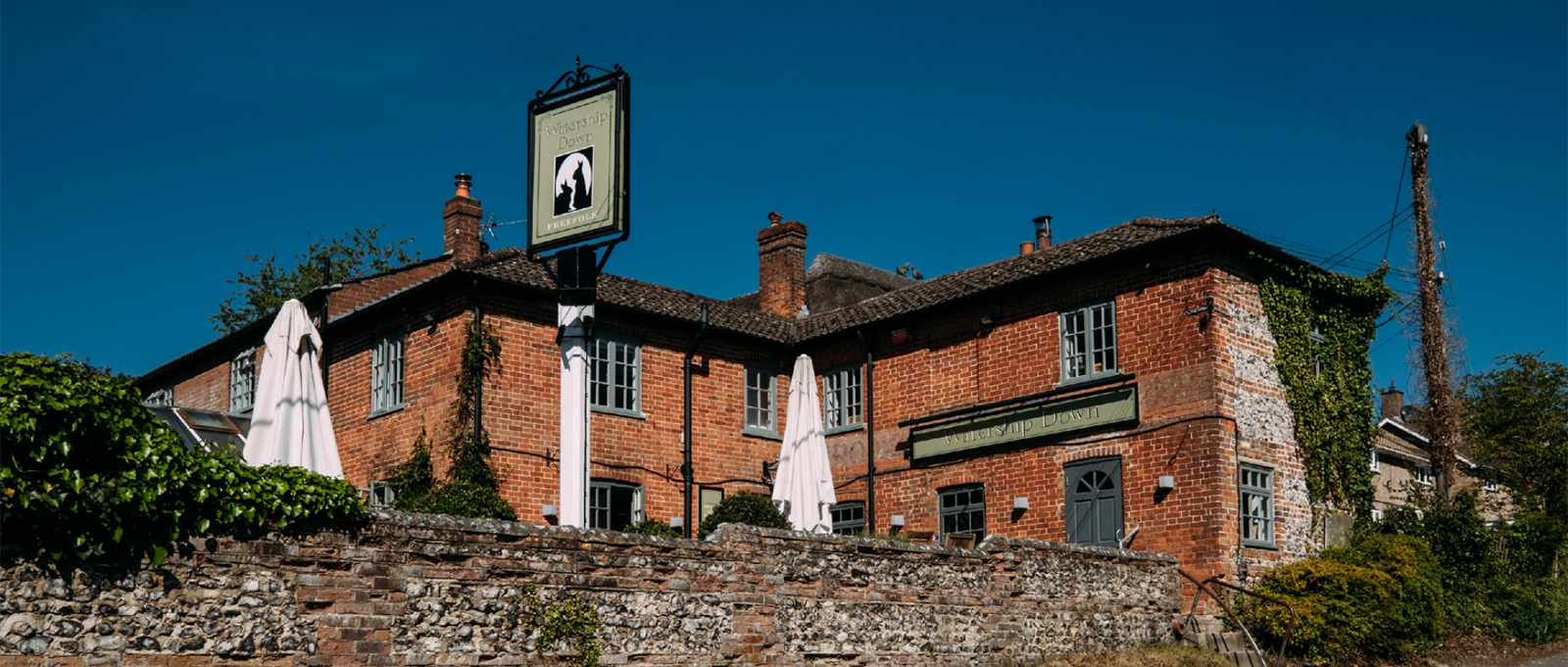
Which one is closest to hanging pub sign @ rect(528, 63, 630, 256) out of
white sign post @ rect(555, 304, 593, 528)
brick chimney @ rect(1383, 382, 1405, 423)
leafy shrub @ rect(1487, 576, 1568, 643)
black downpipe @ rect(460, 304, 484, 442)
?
white sign post @ rect(555, 304, 593, 528)

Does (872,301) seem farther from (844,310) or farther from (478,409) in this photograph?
(478,409)

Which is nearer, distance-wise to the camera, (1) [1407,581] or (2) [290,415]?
(2) [290,415]

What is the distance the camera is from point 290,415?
14039 millimetres

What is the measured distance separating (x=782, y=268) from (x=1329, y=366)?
11.7 metres

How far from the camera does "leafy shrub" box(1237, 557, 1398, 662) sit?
18641 millimetres

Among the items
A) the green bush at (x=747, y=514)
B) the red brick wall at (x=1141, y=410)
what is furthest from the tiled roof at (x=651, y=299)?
the green bush at (x=747, y=514)

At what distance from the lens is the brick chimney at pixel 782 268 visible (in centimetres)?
2906

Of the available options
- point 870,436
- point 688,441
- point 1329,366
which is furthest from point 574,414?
point 1329,366

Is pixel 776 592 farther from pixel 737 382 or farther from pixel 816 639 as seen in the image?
pixel 737 382

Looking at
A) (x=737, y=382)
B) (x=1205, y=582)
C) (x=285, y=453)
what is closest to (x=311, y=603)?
(x=285, y=453)

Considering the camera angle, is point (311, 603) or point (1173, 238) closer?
point (311, 603)

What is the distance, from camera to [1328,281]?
2256cm

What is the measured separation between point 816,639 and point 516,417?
29.2 feet

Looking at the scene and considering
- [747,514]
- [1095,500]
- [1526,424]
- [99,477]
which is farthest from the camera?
[1526,424]
